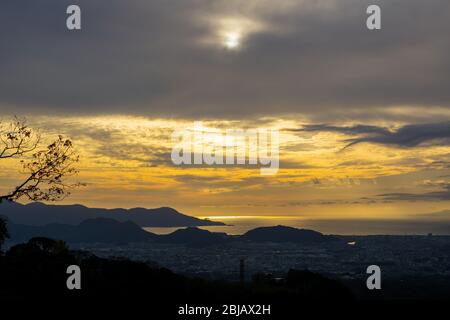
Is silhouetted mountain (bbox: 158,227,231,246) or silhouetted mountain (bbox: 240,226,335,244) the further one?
silhouetted mountain (bbox: 240,226,335,244)

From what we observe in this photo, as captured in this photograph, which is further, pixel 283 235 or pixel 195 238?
pixel 195 238

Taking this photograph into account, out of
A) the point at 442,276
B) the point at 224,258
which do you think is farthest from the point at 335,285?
the point at 224,258

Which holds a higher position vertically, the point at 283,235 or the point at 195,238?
the point at 283,235
